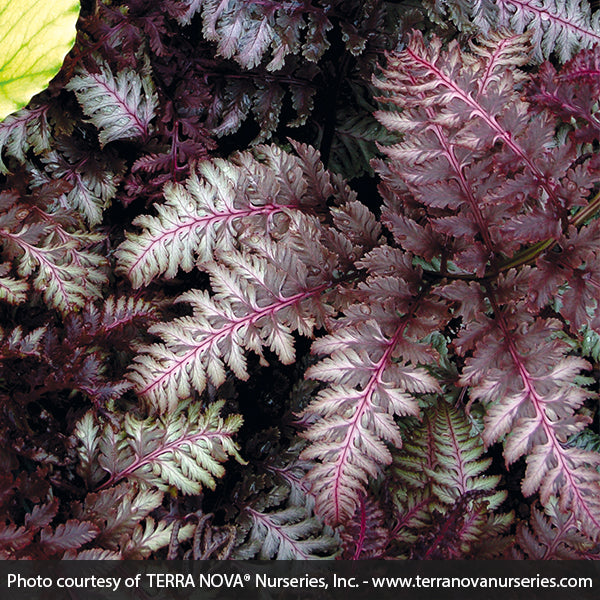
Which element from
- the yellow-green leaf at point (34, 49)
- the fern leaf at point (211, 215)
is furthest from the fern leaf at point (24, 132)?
the yellow-green leaf at point (34, 49)

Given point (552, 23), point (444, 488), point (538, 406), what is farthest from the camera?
point (552, 23)

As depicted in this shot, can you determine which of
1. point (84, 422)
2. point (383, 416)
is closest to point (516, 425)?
point (383, 416)

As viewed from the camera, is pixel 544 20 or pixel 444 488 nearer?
pixel 444 488

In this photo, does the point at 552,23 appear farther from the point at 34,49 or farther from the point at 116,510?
the point at 116,510

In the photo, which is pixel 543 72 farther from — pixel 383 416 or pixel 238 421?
pixel 238 421

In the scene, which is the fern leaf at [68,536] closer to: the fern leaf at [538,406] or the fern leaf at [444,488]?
the fern leaf at [444,488]

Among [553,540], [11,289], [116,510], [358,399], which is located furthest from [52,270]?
[553,540]
